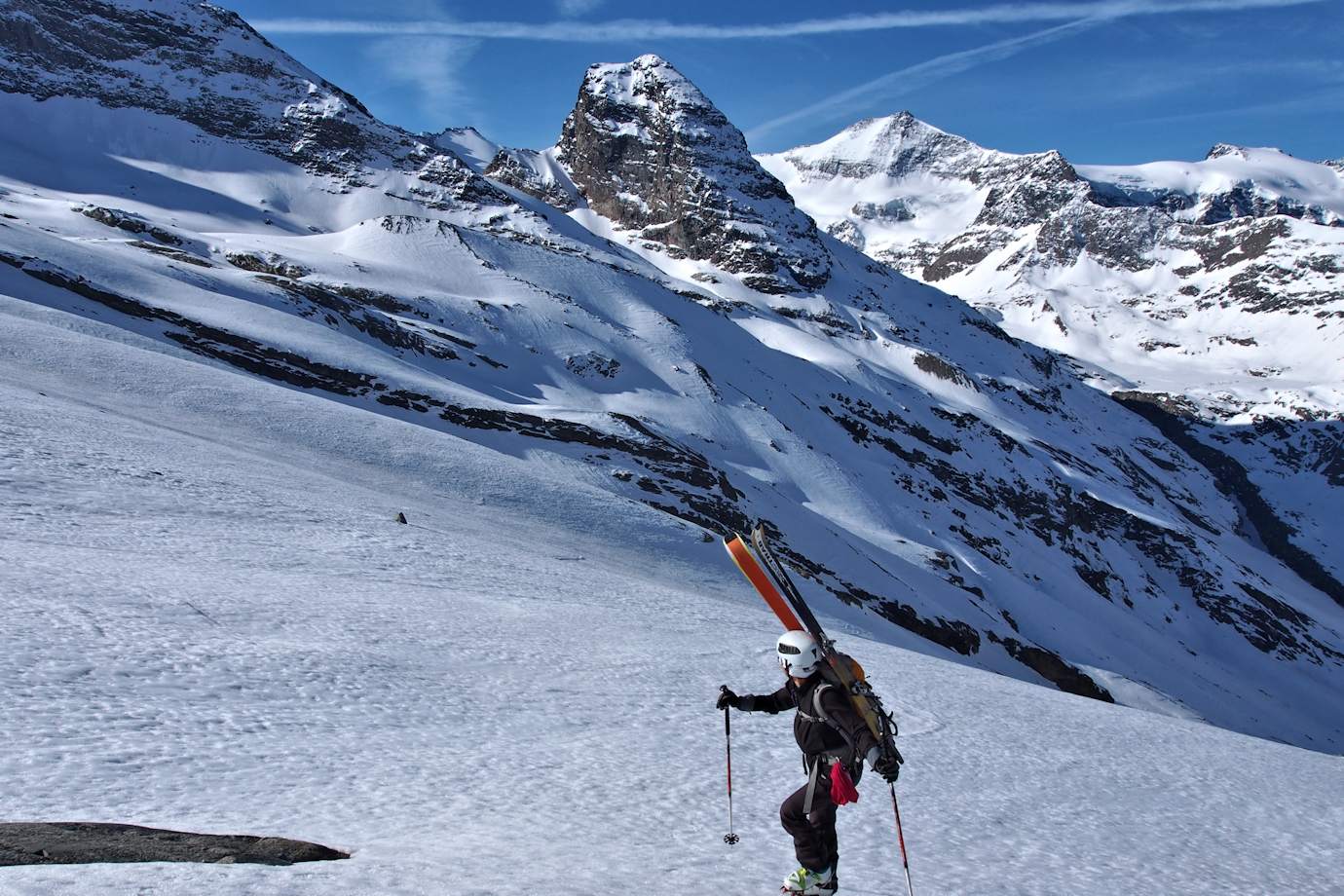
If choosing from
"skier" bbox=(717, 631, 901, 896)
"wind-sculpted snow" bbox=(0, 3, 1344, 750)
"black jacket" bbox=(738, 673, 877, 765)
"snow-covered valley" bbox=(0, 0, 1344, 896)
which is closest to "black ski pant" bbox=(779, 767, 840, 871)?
"skier" bbox=(717, 631, 901, 896)

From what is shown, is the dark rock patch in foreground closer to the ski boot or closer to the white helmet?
the ski boot

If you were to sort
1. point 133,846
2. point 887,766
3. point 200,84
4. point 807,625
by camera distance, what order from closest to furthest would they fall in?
point 133,846
point 887,766
point 807,625
point 200,84

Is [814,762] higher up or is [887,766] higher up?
[887,766]

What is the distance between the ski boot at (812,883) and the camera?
648cm

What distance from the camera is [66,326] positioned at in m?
38.1

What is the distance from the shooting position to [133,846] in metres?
5.69

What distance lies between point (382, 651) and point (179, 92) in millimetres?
173342

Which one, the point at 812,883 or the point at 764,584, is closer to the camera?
the point at 812,883

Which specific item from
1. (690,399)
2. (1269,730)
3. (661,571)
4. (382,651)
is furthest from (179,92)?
(1269,730)

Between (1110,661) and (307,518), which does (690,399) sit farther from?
(307,518)

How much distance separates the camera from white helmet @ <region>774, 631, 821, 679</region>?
6.40 meters

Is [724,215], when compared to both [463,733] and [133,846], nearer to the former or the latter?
[463,733]

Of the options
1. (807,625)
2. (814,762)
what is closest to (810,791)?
(814,762)

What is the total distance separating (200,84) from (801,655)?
183691mm
